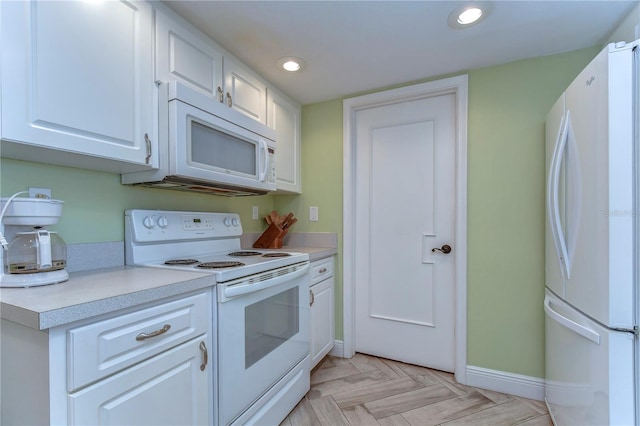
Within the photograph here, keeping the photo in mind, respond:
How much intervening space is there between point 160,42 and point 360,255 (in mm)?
1908

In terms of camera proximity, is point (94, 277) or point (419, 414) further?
point (419, 414)

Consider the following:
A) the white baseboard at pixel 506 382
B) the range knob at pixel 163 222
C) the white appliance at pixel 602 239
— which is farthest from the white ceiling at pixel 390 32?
the white baseboard at pixel 506 382

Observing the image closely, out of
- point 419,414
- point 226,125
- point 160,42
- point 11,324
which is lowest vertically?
point 419,414

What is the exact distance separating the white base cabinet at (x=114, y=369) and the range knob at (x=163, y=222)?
635mm

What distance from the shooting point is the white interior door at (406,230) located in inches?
83.6

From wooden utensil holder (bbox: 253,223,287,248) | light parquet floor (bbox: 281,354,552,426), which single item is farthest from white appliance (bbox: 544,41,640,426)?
wooden utensil holder (bbox: 253,223,287,248)

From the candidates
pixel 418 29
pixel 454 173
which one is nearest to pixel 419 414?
pixel 454 173

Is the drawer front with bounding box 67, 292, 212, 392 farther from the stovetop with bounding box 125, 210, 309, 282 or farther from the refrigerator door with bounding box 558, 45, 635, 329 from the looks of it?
the refrigerator door with bounding box 558, 45, 635, 329

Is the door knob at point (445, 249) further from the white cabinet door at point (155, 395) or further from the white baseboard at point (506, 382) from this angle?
the white cabinet door at point (155, 395)

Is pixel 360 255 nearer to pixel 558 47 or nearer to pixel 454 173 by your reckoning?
pixel 454 173

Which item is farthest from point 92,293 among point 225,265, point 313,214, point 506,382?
point 506,382

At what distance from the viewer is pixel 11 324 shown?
85 centimetres

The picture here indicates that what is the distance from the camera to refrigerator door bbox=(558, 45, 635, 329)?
985 mm

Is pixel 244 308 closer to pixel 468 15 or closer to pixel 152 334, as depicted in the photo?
pixel 152 334
